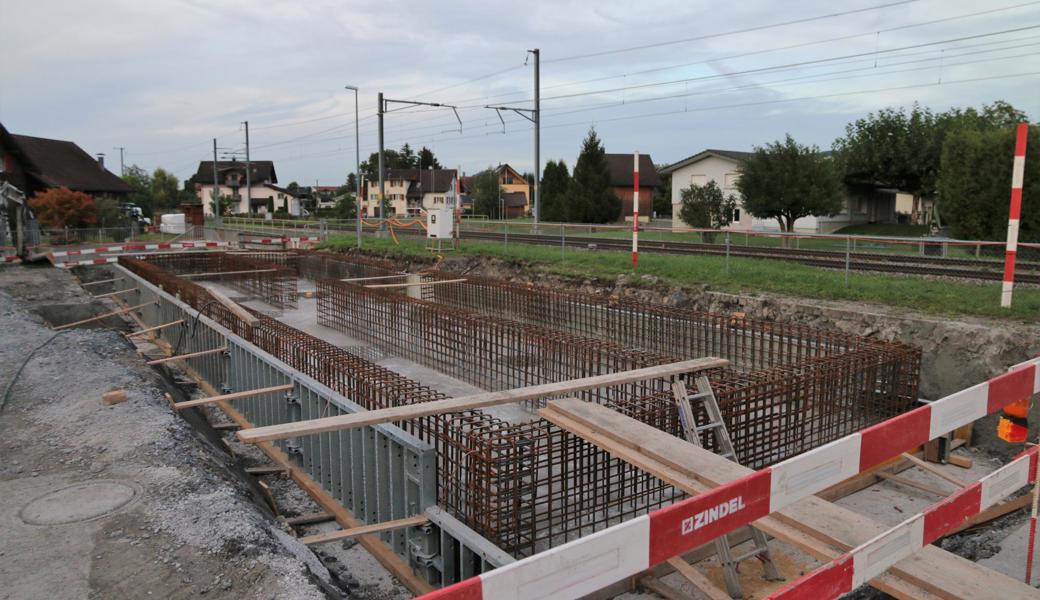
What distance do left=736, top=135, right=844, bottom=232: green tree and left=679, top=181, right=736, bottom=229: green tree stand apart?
127 centimetres

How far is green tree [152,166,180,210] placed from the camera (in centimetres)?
7506

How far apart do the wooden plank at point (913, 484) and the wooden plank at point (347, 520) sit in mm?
4799

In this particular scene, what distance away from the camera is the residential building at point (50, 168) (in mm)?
44594

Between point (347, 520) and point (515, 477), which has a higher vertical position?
point (515, 477)

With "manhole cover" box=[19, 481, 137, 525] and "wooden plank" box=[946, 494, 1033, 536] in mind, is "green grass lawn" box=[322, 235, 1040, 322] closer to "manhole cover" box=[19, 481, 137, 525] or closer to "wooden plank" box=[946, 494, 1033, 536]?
"wooden plank" box=[946, 494, 1033, 536]

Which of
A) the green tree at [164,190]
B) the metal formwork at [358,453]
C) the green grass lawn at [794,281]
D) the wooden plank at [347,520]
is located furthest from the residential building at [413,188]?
the wooden plank at [347,520]

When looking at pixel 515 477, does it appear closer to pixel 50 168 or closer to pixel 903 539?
pixel 903 539

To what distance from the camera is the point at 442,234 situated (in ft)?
82.4

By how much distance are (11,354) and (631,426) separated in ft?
32.9

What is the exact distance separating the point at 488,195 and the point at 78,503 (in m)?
72.5

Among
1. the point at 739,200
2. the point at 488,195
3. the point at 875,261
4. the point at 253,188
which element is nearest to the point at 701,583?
the point at 875,261

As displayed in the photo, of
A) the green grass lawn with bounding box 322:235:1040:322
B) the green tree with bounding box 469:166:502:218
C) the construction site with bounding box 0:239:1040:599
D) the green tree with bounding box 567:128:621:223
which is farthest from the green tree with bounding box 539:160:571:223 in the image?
the construction site with bounding box 0:239:1040:599

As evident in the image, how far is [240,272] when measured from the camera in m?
20.3

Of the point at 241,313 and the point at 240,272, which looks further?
the point at 240,272
